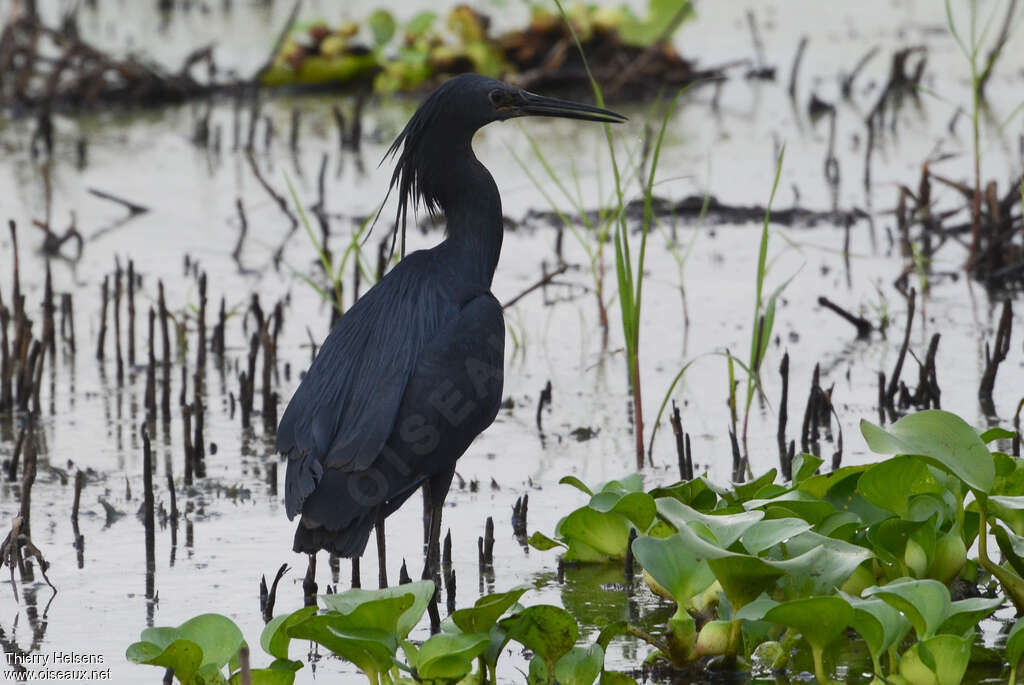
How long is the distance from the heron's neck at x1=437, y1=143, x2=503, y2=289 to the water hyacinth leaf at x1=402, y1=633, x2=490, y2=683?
4.27ft

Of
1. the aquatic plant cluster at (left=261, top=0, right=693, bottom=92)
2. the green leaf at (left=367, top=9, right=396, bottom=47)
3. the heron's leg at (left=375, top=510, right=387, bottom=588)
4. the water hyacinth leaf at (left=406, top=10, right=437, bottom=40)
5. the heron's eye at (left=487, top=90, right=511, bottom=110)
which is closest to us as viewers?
the heron's leg at (left=375, top=510, right=387, bottom=588)

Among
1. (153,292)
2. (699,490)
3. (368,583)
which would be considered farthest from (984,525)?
(153,292)

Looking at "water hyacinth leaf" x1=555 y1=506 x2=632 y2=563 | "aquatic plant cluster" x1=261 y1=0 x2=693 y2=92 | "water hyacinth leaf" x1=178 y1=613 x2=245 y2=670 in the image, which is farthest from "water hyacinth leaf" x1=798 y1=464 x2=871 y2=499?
"aquatic plant cluster" x1=261 y1=0 x2=693 y2=92

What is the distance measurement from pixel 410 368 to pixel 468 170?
26.8 inches

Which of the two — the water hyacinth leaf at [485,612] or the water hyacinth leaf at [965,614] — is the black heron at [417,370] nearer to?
the water hyacinth leaf at [485,612]

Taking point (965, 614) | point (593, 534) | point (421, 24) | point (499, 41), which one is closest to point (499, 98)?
point (593, 534)

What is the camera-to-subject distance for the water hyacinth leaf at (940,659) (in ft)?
9.94

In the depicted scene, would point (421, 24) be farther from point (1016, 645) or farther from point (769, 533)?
point (1016, 645)

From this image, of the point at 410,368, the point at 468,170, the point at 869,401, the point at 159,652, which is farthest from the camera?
the point at 869,401

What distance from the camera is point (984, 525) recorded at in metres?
3.57

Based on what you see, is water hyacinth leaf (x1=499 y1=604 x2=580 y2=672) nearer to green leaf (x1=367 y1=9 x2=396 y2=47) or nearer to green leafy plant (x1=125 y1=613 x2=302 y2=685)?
green leafy plant (x1=125 y1=613 x2=302 y2=685)

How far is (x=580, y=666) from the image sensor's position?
126 inches

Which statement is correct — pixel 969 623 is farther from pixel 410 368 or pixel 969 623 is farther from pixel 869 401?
pixel 869 401

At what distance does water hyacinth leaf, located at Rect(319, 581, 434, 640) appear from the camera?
3.05 m
